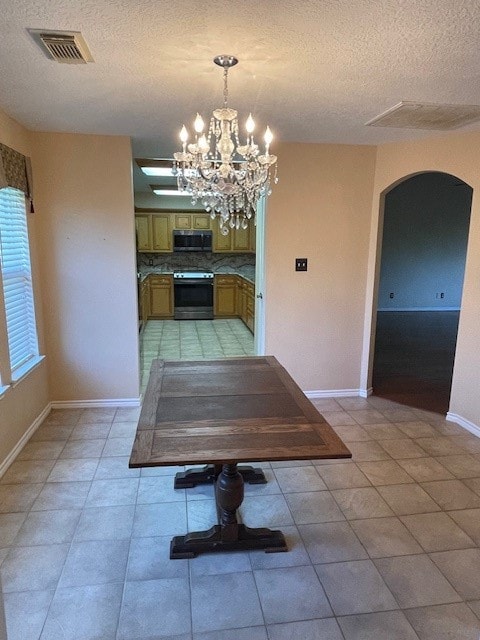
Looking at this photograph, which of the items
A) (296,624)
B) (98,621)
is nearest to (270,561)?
(296,624)

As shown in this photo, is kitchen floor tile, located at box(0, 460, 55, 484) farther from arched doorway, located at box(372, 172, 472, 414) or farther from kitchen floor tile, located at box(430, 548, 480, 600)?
arched doorway, located at box(372, 172, 472, 414)

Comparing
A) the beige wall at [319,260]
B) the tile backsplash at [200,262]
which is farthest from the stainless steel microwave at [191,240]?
the beige wall at [319,260]

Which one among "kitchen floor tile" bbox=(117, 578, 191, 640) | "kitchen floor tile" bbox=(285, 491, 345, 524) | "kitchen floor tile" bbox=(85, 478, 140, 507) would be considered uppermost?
"kitchen floor tile" bbox=(285, 491, 345, 524)

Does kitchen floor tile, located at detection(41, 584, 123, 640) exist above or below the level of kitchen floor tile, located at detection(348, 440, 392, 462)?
below

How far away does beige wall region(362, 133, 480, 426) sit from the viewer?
Result: 3186 mm

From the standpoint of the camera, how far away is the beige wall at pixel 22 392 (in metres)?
2.77

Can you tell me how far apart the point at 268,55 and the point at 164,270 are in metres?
6.54

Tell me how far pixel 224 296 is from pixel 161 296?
3.83ft

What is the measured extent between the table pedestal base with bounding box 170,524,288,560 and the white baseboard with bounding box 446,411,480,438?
2.07 metres

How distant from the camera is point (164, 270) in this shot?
8195 mm

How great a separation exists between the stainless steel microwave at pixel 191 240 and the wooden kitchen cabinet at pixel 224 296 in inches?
27.0

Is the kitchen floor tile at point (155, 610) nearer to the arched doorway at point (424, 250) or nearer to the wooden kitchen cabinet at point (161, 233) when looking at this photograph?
the wooden kitchen cabinet at point (161, 233)

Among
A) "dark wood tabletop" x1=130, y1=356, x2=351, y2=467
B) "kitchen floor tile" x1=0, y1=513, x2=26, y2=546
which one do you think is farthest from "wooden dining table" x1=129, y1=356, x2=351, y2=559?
"kitchen floor tile" x1=0, y1=513, x2=26, y2=546

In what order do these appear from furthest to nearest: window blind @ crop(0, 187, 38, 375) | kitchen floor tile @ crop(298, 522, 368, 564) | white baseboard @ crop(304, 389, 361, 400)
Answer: white baseboard @ crop(304, 389, 361, 400) < window blind @ crop(0, 187, 38, 375) < kitchen floor tile @ crop(298, 522, 368, 564)
